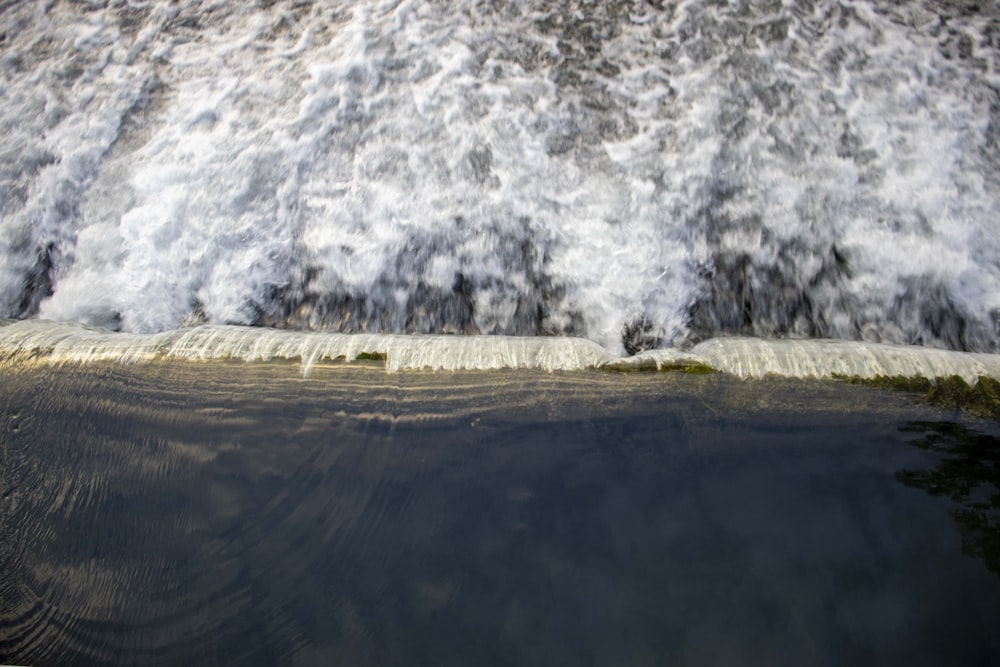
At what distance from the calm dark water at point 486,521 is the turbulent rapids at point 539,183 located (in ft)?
0.62

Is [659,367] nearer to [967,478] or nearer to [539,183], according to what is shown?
[967,478]

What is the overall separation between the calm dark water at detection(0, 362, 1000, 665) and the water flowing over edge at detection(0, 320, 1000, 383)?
44mm

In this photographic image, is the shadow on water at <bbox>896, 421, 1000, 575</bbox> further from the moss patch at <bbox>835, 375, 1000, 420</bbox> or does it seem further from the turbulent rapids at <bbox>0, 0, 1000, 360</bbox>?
the turbulent rapids at <bbox>0, 0, 1000, 360</bbox>

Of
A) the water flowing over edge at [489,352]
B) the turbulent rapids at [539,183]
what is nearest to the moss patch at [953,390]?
the water flowing over edge at [489,352]

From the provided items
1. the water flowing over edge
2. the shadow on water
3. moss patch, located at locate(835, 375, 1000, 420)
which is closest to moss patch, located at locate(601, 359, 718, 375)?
the water flowing over edge

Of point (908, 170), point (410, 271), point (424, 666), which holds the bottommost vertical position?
point (424, 666)

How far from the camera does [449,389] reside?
151 cm

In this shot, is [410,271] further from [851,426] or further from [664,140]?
[851,426]

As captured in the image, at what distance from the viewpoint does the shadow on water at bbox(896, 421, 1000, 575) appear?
4.07 ft

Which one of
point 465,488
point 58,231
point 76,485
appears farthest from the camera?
point 58,231

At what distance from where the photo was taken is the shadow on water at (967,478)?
124cm

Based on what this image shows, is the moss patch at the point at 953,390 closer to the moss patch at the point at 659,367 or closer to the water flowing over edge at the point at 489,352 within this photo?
the water flowing over edge at the point at 489,352

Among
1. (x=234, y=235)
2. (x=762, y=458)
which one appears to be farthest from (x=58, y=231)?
(x=762, y=458)

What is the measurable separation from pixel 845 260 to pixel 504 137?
119 centimetres
